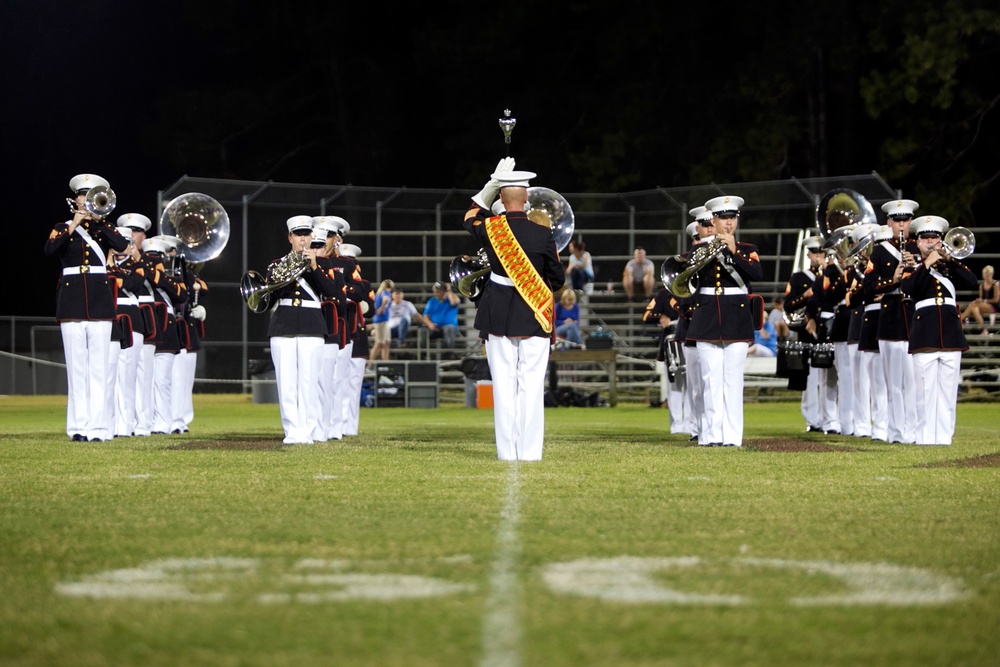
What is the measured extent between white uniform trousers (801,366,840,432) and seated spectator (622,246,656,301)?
8.75 meters

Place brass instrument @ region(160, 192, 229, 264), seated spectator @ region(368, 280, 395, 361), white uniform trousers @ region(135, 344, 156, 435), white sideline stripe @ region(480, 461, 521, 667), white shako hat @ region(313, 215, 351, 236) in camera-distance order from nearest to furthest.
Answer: white sideline stripe @ region(480, 461, 521, 667)
white shako hat @ region(313, 215, 351, 236)
white uniform trousers @ region(135, 344, 156, 435)
brass instrument @ region(160, 192, 229, 264)
seated spectator @ region(368, 280, 395, 361)

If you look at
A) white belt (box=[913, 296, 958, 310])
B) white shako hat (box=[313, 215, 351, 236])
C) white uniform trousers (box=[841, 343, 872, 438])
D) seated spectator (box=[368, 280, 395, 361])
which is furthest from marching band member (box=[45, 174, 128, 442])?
seated spectator (box=[368, 280, 395, 361])

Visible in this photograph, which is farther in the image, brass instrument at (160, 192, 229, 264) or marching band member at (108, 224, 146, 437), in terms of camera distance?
brass instrument at (160, 192, 229, 264)

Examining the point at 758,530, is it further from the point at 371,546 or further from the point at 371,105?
the point at 371,105

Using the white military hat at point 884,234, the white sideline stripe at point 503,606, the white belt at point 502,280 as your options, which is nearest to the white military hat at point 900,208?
the white military hat at point 884,234

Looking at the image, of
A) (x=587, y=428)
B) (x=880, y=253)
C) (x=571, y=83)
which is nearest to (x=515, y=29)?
(x=571, y=83)

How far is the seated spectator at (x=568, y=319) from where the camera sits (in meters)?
23.4

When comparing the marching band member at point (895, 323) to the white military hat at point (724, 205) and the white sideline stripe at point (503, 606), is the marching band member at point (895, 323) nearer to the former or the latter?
the white military hat at point (724, 205)

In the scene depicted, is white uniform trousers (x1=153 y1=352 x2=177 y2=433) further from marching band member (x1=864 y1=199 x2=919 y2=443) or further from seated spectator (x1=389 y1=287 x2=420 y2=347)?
seated spectator (x1=389 y1=287 x2=420 y2=347)

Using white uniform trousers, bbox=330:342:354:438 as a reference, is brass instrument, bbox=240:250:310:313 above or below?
above

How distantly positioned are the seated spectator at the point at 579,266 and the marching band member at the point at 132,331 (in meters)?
11.1

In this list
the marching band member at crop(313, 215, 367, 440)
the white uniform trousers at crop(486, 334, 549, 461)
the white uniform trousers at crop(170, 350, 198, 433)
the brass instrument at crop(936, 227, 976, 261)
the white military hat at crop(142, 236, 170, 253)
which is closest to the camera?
the white uniform trousers at crop(486, 334, 549, 461)

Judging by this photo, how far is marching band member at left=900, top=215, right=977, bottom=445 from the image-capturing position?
11797 mm

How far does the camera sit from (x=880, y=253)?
40.9 feet
